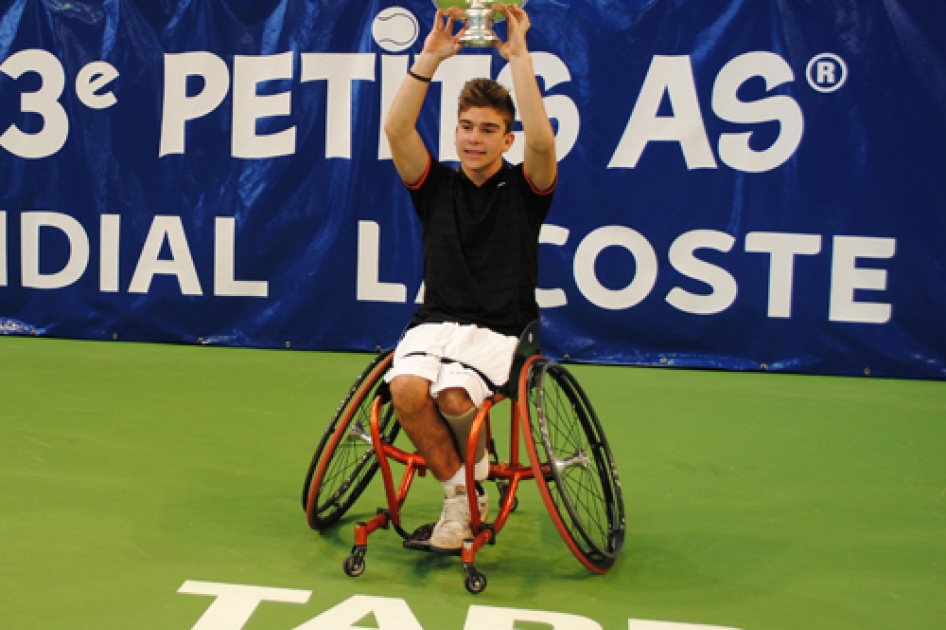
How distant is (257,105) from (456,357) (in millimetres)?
3920

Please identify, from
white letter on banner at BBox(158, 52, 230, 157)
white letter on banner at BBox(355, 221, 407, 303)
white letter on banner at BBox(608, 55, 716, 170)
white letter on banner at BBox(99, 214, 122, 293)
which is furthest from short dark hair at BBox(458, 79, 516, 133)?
Result: white letter on banner at BBox(99, 214, 122, 293)

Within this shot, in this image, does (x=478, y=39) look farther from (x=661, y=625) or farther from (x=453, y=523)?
(x=661, y=625)

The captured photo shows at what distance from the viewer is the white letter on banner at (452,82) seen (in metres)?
5.93

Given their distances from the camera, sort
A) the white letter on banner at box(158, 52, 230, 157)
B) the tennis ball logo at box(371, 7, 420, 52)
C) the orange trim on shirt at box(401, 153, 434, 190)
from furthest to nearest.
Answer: the white letter on banner at box(158, 52, 230, 157) → the tennis ball logo at box(371, 7, 420, 52) → the orange trim on shirt at box(401, 153, 434, 190)

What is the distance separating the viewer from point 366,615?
2445mm

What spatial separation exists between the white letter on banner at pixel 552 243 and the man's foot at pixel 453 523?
124 inches

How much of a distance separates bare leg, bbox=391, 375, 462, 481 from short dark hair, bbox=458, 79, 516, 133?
0.83 meters

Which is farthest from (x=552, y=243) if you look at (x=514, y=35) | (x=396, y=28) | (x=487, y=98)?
(x=514, y=35)

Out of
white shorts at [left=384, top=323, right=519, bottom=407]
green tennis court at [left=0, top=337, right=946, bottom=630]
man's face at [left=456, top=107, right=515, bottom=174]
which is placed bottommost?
green tennis court at [left=0, top=337, right=946, bottom=630]

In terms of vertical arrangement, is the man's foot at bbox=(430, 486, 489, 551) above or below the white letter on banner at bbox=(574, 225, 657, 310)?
below

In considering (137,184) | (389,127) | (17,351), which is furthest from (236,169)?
(389,127)

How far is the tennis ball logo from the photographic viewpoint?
603cm

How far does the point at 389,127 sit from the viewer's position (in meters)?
2.91

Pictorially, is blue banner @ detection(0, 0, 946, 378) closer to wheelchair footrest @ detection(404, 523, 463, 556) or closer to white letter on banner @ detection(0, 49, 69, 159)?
white letter on banner @ detection(0, 49, 69, 159)
